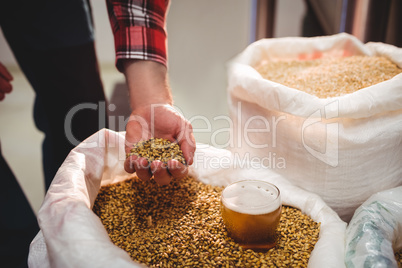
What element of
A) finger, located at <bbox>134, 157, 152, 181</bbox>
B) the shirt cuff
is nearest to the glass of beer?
finger, located at <bbox>134, 157, 152, 181</bbox>

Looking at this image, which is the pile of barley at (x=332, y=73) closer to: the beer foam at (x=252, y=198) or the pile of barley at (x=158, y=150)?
the beer foam at (x=252, y=198)

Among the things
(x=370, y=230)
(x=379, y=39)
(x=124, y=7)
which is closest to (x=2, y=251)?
(x=124, y=7)

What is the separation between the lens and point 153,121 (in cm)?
124

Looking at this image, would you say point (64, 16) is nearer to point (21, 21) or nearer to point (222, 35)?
point (21, 21)

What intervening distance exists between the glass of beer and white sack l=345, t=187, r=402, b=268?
208 mm

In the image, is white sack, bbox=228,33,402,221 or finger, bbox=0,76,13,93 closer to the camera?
white sack, bbox=228,33,402,221

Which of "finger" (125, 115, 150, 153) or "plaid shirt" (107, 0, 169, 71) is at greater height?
"plaid shirt" (107, 0, 169, 71)

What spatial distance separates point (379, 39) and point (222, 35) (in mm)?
1687

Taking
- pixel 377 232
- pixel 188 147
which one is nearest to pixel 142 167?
pixel 188 147

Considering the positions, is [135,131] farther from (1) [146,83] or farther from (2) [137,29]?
(2) [137,29]

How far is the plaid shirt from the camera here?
137cm

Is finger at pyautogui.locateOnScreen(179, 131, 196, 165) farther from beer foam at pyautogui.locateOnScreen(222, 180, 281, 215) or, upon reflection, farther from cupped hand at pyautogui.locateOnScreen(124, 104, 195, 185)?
beer foam at pyautogui.locateOnScreen(222, 180, 281, 215)

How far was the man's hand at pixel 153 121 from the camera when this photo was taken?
106cm

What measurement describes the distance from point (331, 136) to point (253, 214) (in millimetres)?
388
